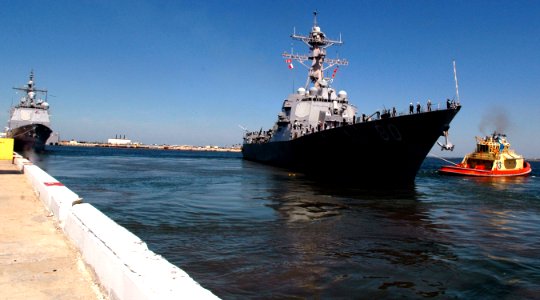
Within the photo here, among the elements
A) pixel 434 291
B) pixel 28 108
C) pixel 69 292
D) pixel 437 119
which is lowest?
pixel 434 291

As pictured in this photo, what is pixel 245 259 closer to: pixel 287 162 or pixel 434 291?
→ pixel 434 291

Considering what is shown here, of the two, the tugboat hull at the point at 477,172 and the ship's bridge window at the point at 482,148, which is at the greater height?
the ship's bridge window at the point at 482,148

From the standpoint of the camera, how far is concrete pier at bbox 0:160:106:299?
2883 millimetres

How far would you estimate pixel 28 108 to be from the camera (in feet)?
209

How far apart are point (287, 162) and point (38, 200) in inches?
1185

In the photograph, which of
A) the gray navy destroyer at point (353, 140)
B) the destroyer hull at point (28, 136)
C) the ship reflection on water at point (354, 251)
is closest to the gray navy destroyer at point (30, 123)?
the destroyer hull at point (28, 136)

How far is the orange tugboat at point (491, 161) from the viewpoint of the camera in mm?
38500

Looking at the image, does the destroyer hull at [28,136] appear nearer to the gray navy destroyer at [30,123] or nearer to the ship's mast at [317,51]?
the gray navy destroyer at [30,123]

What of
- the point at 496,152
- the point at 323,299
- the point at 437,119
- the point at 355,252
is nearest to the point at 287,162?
the point at 437,119

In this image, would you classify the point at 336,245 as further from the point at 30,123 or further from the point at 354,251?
the point at 30,123

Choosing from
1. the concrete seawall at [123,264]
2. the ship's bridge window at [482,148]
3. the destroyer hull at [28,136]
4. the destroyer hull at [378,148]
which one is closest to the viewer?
the concrete seawall at [123,264]

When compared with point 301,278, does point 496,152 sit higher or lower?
higher

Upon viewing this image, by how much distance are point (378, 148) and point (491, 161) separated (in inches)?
952

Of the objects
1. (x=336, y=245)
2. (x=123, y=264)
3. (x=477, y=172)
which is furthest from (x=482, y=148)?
(x=123, y=264)
